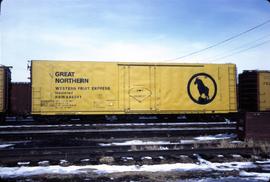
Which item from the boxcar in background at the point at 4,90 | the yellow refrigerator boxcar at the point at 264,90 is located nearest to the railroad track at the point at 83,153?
the yellow refrigerator boxcar at the point at 264,90

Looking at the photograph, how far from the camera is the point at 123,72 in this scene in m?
18.1

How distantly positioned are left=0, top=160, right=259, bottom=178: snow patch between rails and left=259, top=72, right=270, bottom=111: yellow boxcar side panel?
10944 millimetres

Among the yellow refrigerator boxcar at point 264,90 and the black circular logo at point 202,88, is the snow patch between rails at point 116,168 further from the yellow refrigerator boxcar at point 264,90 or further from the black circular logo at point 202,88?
the yellow refrigerator boxcar at point 264,90

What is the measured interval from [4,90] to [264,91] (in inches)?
617

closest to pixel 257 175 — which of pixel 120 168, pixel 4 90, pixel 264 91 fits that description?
pixel 120 168

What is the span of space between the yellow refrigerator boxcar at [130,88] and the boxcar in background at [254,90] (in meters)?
0.98

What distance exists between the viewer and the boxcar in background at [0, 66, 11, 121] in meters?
18.4

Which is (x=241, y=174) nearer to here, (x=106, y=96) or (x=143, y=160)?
(x=143, y=160)

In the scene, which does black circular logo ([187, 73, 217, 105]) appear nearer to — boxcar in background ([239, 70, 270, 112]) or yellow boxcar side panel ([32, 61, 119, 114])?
boxcar in background ([239, 70, 270, 112])

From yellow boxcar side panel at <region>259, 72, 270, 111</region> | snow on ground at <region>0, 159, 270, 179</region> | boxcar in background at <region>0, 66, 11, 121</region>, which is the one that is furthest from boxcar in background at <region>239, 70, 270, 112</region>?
boxcar in background at <region>0, 66, 11, 121</region>

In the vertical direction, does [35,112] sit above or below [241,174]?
above

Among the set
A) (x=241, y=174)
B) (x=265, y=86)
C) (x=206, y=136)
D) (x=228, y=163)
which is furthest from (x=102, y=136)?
(x=265, y=86)

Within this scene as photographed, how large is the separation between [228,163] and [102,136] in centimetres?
656

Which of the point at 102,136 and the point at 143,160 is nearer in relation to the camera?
the point at 143,160
